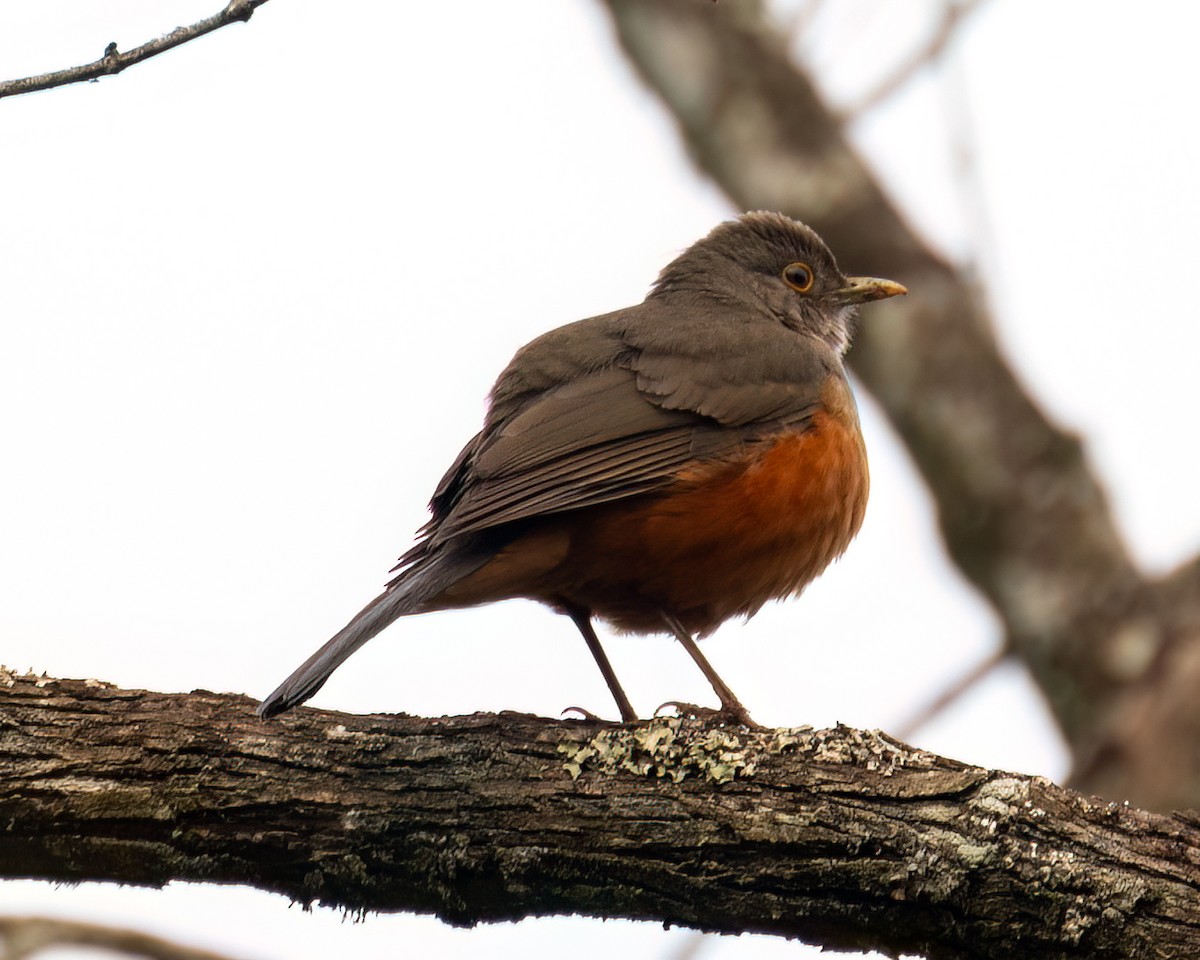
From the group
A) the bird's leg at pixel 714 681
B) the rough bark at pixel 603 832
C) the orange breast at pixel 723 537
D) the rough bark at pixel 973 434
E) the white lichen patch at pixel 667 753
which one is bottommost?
the rough bark at pixel 603 832

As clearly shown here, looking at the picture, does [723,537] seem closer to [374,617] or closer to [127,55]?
[374,617]

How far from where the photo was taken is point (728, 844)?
383 centimetres

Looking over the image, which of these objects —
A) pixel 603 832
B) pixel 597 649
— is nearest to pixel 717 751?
pixel 603 832

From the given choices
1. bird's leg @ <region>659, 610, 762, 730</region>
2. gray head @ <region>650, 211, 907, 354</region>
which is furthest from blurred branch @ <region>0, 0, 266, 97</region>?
gray head @ <region>650, 211, 907, 354</region>

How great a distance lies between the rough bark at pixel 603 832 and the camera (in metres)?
3.70

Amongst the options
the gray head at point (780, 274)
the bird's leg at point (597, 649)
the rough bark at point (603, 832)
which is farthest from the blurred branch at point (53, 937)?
the gray head at point (780, 274)

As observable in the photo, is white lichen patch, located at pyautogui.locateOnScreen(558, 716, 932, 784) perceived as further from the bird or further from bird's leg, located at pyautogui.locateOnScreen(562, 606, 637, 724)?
bird's leg, located at pyautogui.locateOnScreen(562, 606, 637, 724)

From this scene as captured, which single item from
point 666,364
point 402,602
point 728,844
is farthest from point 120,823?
point 666,364

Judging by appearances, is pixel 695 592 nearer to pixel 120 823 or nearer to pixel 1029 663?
pixel 120 823

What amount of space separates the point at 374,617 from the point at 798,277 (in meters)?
3.17

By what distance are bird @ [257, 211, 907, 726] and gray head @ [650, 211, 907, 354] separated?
0.75 meters

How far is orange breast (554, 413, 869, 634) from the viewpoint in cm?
500

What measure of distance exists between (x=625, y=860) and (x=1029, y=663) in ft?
13.9

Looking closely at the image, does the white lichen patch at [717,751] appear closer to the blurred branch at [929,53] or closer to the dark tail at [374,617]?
the dark tail at [374,617]
